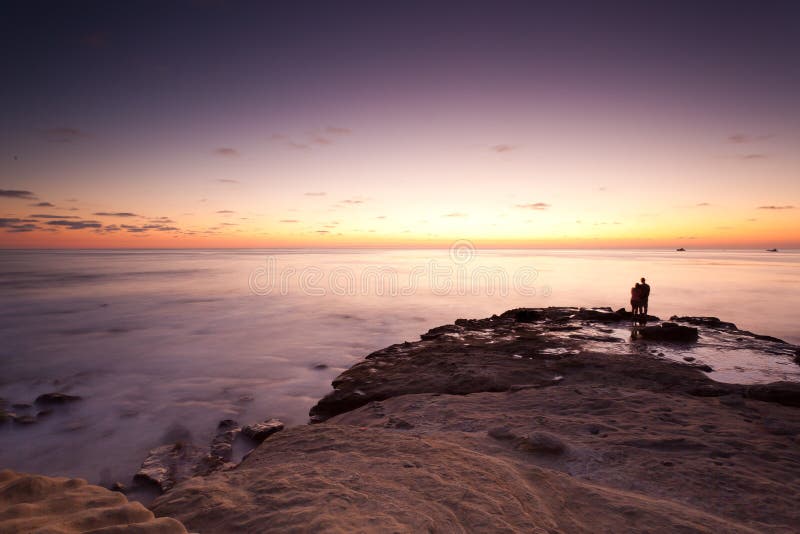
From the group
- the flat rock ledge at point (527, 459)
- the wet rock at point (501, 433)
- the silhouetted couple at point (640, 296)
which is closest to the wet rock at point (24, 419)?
the flat rock ledge at point (527, 459)

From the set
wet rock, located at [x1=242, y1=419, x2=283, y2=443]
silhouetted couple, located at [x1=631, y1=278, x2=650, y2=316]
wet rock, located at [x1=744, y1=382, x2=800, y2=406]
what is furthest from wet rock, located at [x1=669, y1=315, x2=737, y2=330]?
wet rock, located at [x1=242, y1=419, x2=283, y2=443]

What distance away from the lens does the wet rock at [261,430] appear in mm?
7254

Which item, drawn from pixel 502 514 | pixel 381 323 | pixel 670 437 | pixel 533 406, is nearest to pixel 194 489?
pixel 502 514

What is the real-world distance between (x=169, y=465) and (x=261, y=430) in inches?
62.6

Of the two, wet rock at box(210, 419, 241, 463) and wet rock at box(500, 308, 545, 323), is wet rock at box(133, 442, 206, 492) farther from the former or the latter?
wet rock at box(500, 308, 545, 323)

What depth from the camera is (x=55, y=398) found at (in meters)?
8.99

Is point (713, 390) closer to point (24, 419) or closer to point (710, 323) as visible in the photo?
point (710, 323)

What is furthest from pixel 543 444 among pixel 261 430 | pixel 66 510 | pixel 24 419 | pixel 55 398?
pixel 55 398

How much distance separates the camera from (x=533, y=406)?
261 inches

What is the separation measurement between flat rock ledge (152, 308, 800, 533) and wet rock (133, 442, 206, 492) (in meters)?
1.27

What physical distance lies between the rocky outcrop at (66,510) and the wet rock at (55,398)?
6.74 m

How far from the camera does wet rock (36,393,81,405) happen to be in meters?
8.91

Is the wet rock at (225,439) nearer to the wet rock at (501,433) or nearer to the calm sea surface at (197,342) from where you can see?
the calm sea surface at (197,342)

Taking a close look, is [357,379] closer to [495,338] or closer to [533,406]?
[533,406]
